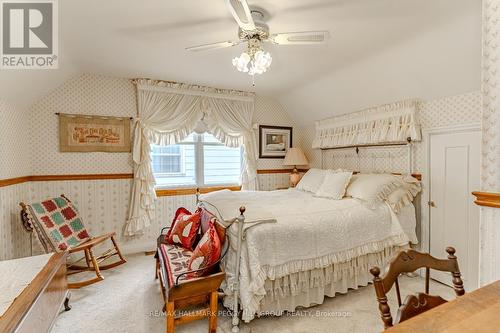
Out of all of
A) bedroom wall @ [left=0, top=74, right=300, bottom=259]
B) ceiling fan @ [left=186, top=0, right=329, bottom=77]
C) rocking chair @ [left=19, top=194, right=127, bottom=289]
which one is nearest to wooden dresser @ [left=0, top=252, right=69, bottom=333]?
rocking chair @ [left=19, top=194, right=127, bottom=289]

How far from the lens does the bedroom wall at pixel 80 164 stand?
2.95 metres

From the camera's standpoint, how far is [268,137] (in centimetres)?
480

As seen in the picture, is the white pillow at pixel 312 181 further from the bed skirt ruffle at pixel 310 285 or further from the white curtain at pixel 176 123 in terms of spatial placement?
the bed skirt ruffle at pixel 310 285

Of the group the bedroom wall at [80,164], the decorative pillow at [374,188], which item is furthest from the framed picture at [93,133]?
the decorative pillow at [374,188]

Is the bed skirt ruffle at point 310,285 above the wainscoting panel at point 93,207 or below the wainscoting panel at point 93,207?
below

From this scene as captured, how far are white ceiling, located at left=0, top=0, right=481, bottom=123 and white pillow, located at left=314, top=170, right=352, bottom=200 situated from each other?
1.15m

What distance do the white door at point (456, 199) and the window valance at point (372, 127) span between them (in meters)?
0.32

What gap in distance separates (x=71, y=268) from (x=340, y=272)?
3037mm

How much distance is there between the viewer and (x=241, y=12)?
5.72ft

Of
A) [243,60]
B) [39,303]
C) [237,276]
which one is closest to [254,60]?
[243,60]

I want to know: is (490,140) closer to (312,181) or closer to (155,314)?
(312,181)

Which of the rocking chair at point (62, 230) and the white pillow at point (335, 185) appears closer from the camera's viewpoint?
the rocking chair at point (62, 230)

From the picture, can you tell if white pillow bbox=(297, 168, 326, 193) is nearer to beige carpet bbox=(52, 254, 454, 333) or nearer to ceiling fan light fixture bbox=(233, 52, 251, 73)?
beige carpet bbox=(52, 254, 454, 333)

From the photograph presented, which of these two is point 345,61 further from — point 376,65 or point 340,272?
point 340,272
